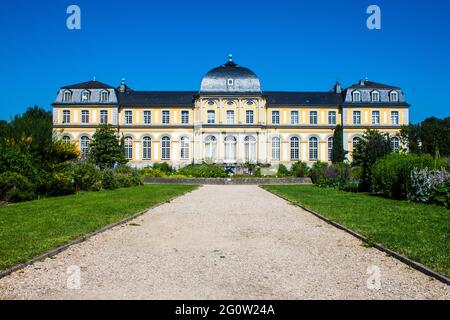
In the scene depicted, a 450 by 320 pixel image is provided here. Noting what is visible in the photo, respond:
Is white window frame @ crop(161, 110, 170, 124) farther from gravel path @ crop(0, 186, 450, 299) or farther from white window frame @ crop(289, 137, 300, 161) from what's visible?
gravel path @ crop(0, 186, 450, 299)

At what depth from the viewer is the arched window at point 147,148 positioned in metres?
49.7

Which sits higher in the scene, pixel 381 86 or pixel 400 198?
pixel 381 86

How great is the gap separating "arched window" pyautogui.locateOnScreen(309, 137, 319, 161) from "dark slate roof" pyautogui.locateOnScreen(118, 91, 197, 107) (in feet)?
43.1

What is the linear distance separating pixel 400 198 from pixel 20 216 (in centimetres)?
1325

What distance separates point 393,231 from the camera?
8.94 meters

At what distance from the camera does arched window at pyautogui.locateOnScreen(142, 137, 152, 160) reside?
49.7m

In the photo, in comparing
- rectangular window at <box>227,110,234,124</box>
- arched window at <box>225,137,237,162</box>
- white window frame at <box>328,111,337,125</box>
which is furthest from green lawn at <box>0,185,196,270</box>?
white window frame at <box>328,111,337,125</box>

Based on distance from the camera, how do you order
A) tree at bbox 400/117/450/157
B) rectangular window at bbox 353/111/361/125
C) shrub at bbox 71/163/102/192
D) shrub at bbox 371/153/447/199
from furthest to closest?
rectangular window at bbox 353/111/361/125, tree at bbox 400/117/450/157, shrub at bbox 71/163/102/192, shrub at bbox 371/153/447/199

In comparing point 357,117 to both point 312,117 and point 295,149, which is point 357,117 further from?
point 295,149

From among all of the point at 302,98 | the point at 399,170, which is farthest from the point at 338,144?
the point at 399,170

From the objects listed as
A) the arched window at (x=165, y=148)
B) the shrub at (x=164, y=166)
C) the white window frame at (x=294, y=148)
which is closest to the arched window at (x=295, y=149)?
the white window frame at (x=294, y=148)

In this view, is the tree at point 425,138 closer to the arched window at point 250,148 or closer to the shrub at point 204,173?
the arched window at point 250,148

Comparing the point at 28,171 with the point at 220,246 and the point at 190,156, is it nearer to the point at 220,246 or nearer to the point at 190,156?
the point at 220,246
